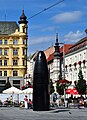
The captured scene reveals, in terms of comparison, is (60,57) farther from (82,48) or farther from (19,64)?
(82,48)

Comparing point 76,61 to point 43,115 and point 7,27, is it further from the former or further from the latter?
point 43,115

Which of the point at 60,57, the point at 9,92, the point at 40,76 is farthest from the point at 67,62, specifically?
the point at 40,76

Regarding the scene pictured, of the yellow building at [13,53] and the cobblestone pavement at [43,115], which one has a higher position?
the yellow building at [13,53]

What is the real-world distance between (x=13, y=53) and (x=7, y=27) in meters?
7.12

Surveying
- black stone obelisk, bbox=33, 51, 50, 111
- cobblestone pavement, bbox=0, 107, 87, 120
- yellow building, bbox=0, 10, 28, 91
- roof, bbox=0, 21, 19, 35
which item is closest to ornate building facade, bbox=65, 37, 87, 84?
yellow building, bbox=0, 10, 28, 91

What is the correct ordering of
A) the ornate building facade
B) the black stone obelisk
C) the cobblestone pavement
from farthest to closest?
the ornate building facade < the black stone obelisk < the cobblestone pavement

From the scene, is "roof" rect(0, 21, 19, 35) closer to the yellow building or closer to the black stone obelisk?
the yellow building

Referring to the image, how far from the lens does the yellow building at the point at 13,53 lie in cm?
10094

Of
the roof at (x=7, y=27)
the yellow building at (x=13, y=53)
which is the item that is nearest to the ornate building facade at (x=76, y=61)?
the yellow building at (x=13, y=53)

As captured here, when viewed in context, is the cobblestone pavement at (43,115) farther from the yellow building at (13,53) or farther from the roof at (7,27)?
the roof at (7,27)

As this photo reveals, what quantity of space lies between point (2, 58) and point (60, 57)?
1502 centimetres

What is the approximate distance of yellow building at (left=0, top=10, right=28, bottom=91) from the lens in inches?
3974

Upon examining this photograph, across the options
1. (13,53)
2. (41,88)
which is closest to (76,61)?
(13,53)

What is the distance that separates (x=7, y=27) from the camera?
104 metres
